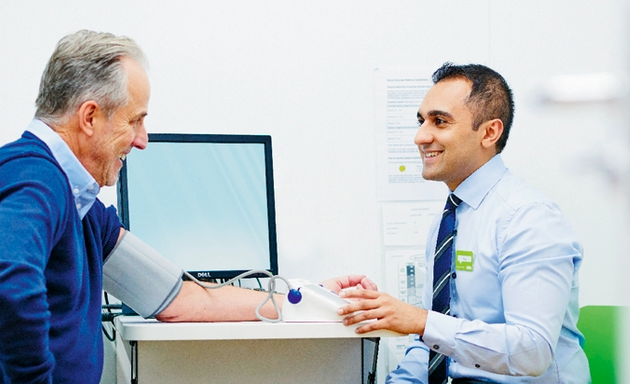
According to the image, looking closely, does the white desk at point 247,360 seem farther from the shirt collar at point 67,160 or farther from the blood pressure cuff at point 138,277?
the shirt collar at point 67,160

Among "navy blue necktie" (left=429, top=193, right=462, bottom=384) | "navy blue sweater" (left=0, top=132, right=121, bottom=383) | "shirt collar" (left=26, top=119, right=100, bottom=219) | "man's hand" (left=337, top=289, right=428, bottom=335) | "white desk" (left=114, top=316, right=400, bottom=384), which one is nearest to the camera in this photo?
"navy blue sweater" (left=0, top=132, right=121, bottom=383)

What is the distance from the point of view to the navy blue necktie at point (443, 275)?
1.66m

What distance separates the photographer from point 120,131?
127cm

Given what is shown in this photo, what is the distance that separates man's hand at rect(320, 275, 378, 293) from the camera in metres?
1.77

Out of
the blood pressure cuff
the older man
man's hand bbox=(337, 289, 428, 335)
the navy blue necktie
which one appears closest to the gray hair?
the older man

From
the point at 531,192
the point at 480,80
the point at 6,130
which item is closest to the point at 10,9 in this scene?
the point at 6,130

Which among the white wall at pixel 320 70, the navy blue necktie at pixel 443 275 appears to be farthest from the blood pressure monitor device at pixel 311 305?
the white wall at pixel 320 70

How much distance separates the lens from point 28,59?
7.08ft

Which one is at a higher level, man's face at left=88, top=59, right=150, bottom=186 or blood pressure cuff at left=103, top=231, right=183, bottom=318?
man's face at left=88, top=59, right=150, bottom=186

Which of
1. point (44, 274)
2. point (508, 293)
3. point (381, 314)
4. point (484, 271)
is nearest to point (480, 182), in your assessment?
point (484, 271)

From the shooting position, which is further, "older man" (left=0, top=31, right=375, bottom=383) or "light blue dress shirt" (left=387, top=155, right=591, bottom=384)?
"light blue dress shirt" (left=387, top=155, right=591, bottom=384)

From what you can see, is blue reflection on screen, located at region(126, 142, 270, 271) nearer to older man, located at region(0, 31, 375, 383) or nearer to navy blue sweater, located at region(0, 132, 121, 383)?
older man, located at region(0, 31, 375, 383)

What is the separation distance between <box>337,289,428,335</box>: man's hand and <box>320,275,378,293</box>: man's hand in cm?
28

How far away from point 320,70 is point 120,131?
1155 mm
